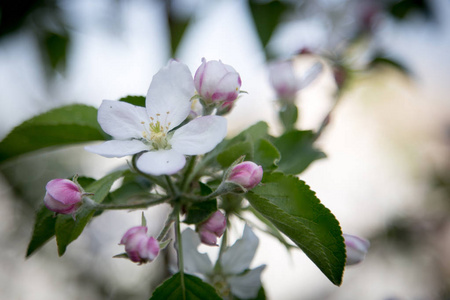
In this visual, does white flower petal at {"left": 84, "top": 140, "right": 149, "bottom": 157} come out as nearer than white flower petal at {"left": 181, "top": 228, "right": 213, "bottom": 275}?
Yes

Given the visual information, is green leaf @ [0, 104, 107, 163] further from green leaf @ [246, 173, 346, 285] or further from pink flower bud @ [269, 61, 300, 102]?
pink flower bud @ [269, 61, 300, 102]

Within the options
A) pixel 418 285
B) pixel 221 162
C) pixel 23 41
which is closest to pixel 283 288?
pixel 418 285

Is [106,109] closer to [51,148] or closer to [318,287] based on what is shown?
[51,148]

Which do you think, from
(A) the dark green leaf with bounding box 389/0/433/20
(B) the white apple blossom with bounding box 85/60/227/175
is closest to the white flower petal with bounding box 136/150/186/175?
(B) the white apple blossom with bounding box 85/60/227/175

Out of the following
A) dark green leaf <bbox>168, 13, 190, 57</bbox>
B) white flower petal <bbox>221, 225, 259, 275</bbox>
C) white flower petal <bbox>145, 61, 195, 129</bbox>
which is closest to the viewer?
white flower petal <bbox>145, 61, 195, 129</bbox>

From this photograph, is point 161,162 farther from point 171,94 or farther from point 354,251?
point 354,251

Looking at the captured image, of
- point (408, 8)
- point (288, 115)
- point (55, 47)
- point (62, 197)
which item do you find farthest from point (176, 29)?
point (62, 197)

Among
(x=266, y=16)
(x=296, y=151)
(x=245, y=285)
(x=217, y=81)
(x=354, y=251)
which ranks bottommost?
(x=245, y=285)
